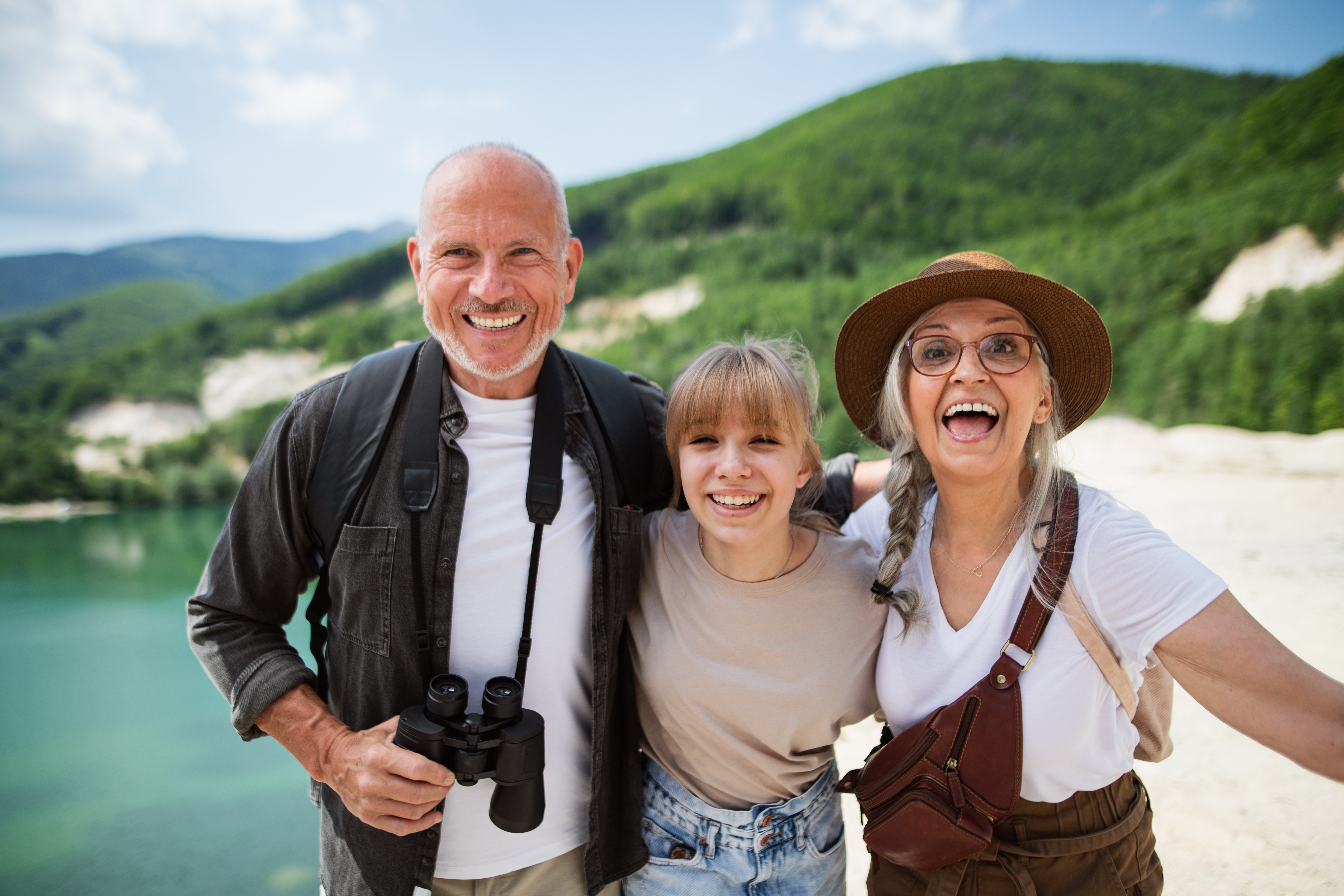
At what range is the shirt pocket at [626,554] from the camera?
78.7 inches

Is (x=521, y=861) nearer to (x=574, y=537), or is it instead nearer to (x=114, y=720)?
(x=574, y=537)

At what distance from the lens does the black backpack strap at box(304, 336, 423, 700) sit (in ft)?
6.09

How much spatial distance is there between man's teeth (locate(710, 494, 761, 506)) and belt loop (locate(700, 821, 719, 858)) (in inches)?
34.0

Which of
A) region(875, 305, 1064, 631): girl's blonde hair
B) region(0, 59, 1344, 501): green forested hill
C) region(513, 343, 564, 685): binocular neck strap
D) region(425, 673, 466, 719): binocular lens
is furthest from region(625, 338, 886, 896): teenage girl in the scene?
region(0, 59, 1344, 501): green forested hill

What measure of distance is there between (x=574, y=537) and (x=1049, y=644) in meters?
1.24

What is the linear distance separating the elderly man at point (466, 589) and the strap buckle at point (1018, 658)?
101 cm

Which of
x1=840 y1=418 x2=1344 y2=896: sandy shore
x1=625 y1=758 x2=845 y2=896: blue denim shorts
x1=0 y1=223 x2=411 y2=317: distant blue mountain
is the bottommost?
x1=840 y1=418 x2=1344 y2=896: sandy shore

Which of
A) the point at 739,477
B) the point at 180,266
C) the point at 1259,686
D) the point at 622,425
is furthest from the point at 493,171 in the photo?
the point at 180,266

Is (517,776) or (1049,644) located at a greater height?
(1049,644)

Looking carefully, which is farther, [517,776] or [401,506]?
[401,506]

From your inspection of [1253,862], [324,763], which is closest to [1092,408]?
[324,763]

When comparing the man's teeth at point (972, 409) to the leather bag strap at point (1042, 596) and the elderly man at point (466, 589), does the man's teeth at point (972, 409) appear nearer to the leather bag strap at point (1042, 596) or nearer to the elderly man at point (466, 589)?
the leather bag strap at point (1042, 596)

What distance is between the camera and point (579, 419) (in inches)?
84.3

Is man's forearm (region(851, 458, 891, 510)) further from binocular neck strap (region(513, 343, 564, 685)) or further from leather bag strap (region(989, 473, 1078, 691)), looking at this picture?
binocular neck strap (region(513, 343, 564, 685))
